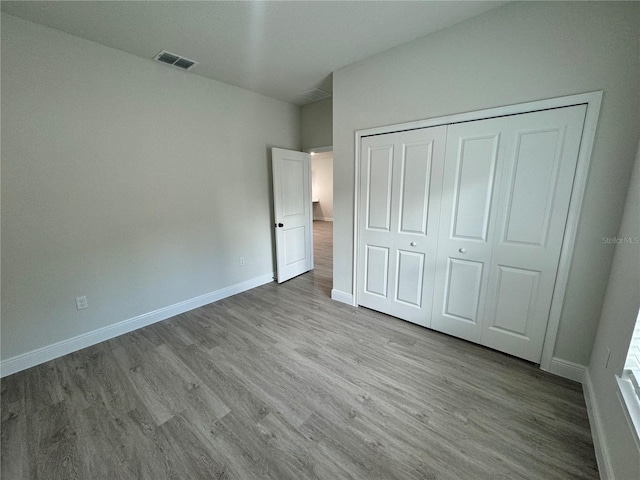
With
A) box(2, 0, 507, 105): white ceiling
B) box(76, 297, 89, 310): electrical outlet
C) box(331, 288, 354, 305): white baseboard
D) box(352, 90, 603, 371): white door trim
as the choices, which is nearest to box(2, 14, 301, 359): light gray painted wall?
box(76, 297, 89, 310): electrical outlet

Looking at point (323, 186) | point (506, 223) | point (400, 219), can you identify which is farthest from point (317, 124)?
point (323, 186)

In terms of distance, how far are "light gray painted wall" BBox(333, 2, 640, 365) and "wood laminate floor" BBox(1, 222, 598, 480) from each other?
0.80 m

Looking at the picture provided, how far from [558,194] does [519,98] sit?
0.76 metres

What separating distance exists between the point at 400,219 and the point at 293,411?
1903 millimetres

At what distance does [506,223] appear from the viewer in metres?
1.99

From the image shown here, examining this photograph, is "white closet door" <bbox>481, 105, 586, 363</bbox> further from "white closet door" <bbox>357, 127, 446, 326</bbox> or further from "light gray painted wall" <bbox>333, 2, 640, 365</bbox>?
"white closet door" <bbox>357, 127, 446, 326</bbox>

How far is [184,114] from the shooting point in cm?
279

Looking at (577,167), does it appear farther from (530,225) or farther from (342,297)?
(342,297)

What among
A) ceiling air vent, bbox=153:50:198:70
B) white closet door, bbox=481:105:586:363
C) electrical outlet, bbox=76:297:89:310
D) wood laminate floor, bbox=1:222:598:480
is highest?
ceiling air vent, bbox=153:50:198:70

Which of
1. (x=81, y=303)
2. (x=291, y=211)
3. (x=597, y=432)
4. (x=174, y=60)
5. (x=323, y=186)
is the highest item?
(x=174, y=60)

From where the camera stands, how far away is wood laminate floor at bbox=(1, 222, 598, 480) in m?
1.33

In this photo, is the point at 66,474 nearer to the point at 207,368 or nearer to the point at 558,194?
the point at 207,368

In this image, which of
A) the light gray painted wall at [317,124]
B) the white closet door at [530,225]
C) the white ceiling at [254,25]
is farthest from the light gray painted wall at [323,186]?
the white closet door at [530,225]

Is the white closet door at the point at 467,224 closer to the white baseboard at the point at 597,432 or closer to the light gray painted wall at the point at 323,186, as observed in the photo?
the white baseboard at the point at 597,432
